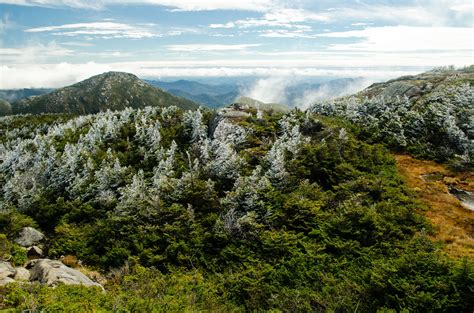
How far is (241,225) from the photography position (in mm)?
32750

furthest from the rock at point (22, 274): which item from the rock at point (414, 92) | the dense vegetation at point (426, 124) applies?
the rock at point (414, 92)

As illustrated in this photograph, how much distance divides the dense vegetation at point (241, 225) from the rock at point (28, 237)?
1.32 meters

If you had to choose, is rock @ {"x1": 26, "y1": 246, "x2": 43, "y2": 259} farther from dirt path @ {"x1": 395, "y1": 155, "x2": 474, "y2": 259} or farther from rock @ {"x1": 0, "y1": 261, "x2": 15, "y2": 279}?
dirt path @ {"x1": 395, "y1": 155, "x2": 474, "y2": 259}

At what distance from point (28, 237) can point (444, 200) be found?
45.9m

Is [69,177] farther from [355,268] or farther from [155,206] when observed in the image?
[355,268]

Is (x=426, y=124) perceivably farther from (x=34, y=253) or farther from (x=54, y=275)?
(x=34, y=253)

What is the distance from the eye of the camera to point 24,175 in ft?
199

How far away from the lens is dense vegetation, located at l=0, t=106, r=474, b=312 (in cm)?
2080

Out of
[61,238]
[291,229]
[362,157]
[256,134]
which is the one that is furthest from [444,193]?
[61,238]

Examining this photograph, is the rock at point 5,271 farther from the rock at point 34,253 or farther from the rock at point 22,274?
the rock at point 34,253

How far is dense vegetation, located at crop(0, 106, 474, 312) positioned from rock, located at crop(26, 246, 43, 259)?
1.49 metres

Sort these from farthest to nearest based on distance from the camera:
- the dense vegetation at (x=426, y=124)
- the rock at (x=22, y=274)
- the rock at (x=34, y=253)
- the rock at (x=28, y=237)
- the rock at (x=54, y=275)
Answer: the dense vegetation at (x=426, y=124) < the rock at (x=28, y=237) < the rock at (x=34, y=253) < the rock at (x=22, y=274) < the rock at (x=54, y=275)

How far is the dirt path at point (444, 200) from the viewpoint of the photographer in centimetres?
3140

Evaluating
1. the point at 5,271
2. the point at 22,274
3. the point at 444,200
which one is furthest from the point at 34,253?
the point at 444,200
